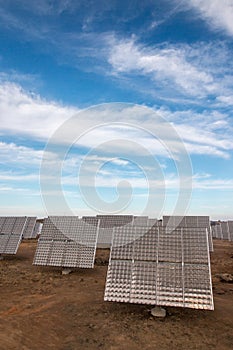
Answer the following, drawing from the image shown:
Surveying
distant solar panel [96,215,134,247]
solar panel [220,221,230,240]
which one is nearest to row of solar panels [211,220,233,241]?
solar panel [220,221,230,240]

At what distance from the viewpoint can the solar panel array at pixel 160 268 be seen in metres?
8.94

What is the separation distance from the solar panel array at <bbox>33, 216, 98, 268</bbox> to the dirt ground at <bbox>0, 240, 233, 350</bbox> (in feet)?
9.15

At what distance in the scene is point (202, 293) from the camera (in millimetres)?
8844

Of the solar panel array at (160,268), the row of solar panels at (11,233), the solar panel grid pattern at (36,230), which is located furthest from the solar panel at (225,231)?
the solar panel array at (160,268)

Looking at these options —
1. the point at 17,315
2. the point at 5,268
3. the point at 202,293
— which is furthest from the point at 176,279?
the point at 5,268

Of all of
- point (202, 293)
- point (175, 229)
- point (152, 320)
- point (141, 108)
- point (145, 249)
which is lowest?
point (152, 320)

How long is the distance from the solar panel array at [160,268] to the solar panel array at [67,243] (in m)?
6.32

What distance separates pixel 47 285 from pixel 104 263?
24.9ft

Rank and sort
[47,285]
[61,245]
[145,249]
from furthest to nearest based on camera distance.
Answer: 1. [61,245]
2. [47,285]
3. [145,249]

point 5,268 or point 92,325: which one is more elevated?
point 5,268

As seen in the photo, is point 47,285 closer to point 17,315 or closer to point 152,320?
point 17,315

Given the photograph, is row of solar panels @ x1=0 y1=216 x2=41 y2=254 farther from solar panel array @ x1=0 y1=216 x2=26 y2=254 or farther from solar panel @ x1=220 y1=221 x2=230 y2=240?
solar panel @ x1=220 y1=221 x2=230 y2=240

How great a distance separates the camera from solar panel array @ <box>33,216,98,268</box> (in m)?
16.5

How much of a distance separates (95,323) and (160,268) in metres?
2.98
